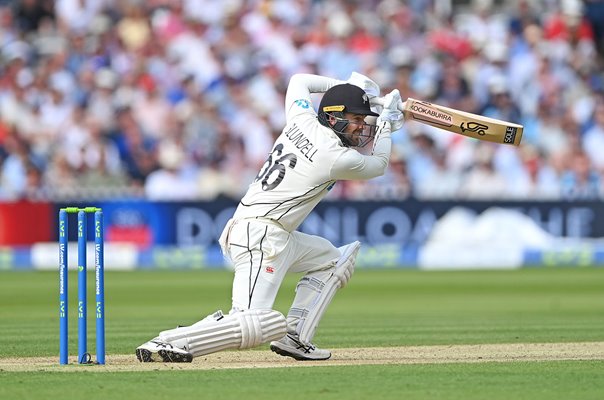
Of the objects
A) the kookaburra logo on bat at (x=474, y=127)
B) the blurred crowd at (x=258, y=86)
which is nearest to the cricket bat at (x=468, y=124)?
the kookaburra logo on bat at (x=474, y=127)

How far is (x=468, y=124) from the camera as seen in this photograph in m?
7.57

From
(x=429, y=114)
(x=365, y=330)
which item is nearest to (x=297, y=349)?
(x=429, y=114)

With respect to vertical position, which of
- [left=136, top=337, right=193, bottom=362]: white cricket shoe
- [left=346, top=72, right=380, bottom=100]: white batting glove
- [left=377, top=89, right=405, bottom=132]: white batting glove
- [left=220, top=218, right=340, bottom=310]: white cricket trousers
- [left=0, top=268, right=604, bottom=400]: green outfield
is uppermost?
[left=346, top=72, right=380, bottom=100]: white batting glove

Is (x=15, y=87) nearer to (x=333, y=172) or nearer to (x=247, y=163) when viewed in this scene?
(x=247, y=163)

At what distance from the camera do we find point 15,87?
17.4 metres

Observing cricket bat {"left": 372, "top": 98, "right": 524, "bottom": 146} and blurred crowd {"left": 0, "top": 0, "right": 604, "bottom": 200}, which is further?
blurred crowd {"left": 0, "top": 0, "right": 604, "bottom": 200}

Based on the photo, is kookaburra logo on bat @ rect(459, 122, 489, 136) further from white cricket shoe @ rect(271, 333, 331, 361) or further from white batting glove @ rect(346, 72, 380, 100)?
white cricket shoe @ rect(271, 333, 331, 361)

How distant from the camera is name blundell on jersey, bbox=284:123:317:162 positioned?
7072 millimetres

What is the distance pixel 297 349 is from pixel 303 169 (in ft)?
3.50

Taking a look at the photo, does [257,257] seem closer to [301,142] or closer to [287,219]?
[287,219]

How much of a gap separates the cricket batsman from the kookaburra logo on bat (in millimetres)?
394

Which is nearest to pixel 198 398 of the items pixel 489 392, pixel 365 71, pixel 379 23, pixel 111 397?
pixel 111 397

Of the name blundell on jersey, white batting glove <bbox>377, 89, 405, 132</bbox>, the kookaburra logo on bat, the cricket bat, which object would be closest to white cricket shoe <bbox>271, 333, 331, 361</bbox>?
the name blundell on jersey

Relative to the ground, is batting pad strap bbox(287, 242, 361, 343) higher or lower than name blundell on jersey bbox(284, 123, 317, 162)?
lower
